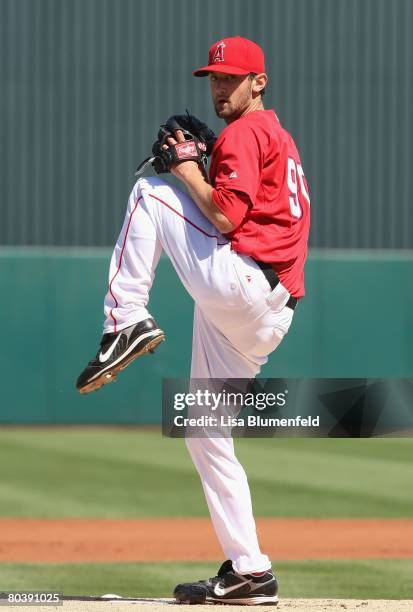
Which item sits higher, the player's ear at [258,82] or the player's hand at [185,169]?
the player's ear at [258,82]

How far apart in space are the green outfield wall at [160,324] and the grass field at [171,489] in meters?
0.39

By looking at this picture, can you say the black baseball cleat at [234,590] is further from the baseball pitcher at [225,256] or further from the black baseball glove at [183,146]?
the black baseball glove at [183,146]

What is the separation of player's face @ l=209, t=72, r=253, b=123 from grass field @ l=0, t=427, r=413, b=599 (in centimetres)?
253

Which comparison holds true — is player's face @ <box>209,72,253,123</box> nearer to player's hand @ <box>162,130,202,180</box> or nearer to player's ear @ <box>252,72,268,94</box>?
player's ear @ <box>252,72,268,94</box>

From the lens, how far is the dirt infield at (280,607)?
405cm

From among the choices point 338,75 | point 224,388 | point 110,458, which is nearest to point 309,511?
point 110,458

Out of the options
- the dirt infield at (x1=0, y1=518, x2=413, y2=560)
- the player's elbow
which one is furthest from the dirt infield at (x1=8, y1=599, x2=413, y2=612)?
the dirt infield at (x1=0, y1=518, x2=413, y2=560)

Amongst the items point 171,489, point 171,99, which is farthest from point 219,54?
point 171,99

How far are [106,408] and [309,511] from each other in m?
4.96

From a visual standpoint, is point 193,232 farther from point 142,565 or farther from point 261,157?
point 142,565

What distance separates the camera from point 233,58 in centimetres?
407

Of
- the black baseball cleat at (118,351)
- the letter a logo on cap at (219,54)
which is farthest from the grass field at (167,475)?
the letter a logo on cap at (219,54)

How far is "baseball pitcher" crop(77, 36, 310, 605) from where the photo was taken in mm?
3947

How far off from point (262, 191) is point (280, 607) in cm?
139
